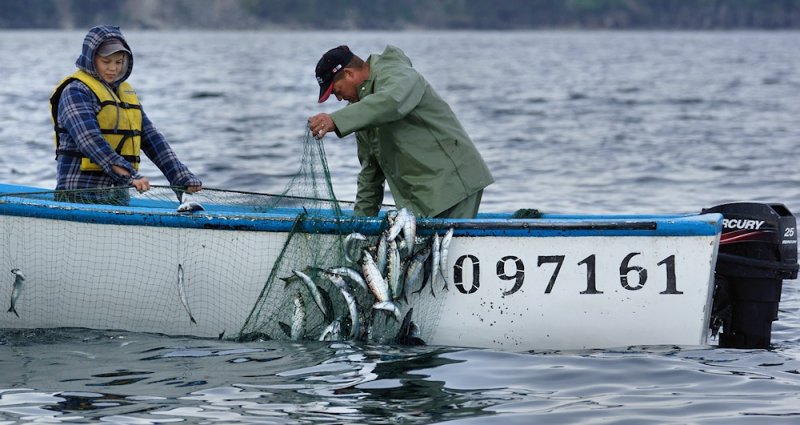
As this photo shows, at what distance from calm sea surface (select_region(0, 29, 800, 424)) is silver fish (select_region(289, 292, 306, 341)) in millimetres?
88

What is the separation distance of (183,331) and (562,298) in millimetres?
2347

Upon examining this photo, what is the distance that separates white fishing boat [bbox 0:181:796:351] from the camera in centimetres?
754

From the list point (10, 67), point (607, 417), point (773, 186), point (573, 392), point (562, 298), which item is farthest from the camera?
point (10, 67)

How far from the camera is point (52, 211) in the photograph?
7922 millimetres

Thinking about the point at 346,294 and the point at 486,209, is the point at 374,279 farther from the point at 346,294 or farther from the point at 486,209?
the point at 486,209

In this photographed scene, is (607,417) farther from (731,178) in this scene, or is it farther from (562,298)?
(731,178)

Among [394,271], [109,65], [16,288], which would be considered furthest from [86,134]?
[394,271]

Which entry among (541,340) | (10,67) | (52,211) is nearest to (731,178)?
(541,340)

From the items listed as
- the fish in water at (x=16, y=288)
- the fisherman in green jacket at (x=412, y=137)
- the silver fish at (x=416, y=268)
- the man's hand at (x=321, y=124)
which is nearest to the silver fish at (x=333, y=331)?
the silver fish at (x=416, y=268)

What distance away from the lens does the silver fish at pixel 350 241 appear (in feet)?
25.1

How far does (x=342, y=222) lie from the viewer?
768cm

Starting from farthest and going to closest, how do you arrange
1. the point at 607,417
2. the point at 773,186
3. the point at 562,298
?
the point at 773,186, the point at 562,298, the point at 607,417

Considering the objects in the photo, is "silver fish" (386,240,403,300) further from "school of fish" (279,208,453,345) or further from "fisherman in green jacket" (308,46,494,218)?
"fisherman in green jacket" (308,46,494,218)

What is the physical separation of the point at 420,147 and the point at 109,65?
2.07 m
